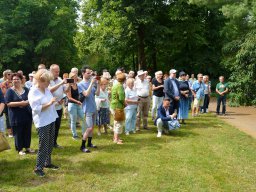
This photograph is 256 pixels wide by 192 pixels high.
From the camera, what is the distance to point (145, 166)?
6.88 m

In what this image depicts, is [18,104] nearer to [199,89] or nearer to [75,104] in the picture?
[75,104]

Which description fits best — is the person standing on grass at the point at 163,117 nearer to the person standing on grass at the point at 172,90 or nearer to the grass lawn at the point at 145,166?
the grass lawn at the point at 145,166

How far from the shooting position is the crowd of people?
239 inches

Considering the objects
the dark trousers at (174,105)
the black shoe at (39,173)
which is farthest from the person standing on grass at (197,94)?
the black shoe at (39,173)

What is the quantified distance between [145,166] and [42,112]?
2.32 m

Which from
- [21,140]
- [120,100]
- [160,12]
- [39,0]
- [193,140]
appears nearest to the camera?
[21,140]

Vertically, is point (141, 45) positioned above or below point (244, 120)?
above

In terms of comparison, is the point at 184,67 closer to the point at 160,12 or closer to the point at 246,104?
the point at 160,12

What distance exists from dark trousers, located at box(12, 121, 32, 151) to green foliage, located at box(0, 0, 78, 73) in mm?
24085

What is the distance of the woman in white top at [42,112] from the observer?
19.4ft

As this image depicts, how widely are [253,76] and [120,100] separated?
472 inches

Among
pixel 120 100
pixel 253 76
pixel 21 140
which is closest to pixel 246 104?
pixel 253 76

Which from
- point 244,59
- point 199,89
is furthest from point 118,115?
point 244,59

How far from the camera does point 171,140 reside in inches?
368
